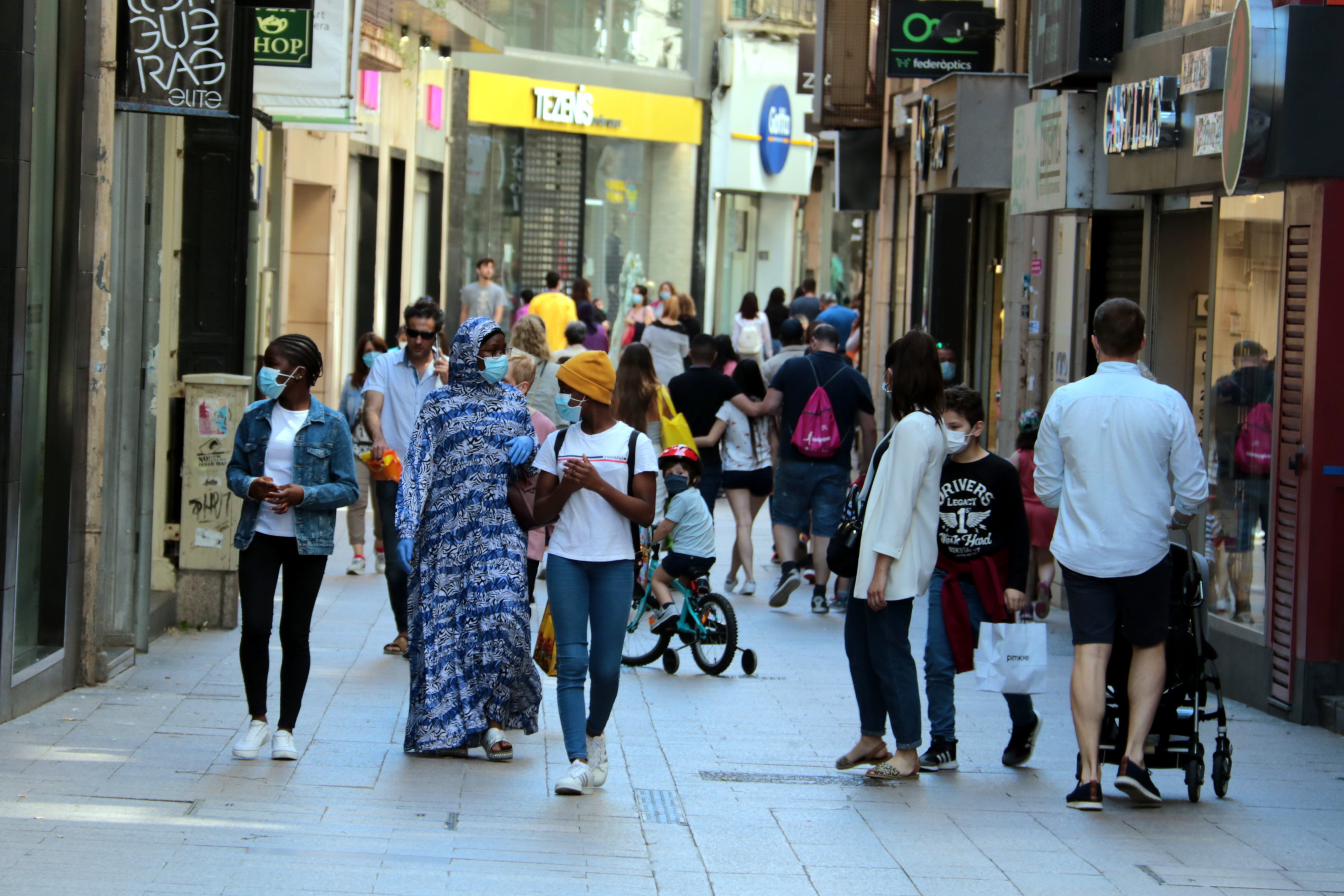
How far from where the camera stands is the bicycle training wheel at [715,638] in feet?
32.5

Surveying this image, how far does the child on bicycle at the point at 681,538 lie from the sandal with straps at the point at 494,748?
257 centimetres

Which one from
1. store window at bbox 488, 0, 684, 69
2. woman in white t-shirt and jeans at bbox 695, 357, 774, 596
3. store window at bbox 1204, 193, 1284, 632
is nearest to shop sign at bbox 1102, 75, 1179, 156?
store window at bbox 1204, 193, 1284, 632

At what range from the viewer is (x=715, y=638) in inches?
392

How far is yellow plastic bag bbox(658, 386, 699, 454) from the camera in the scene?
11.7 metres

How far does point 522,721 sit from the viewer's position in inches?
298

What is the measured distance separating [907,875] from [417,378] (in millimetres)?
4819

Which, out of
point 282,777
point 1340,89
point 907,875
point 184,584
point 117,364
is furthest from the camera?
point 184,584

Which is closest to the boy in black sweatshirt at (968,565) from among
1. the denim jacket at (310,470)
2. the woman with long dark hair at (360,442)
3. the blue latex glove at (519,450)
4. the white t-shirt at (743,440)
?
the blue latex glove at (519,450)

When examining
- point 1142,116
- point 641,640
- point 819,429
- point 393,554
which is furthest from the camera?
point 819,429

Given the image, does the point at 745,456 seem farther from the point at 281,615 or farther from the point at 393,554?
the point at 281,615

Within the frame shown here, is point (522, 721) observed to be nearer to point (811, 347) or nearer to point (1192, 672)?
point (1192, 672)

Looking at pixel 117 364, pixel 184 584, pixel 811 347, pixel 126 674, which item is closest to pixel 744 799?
pixel 126 674

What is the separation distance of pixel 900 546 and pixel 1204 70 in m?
4.29

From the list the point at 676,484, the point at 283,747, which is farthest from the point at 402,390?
the point at 283,747
